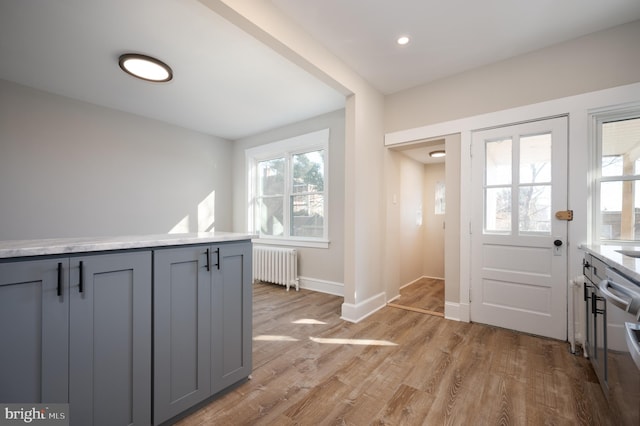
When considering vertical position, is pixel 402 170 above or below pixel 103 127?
below

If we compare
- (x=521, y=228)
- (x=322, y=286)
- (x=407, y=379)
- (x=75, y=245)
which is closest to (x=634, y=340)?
(x=407, y=379)

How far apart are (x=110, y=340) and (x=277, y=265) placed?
323 cm

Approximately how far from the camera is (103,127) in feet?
12.9

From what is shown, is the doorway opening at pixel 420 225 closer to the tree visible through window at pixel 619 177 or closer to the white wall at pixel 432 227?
the white wall at pixel 432 227

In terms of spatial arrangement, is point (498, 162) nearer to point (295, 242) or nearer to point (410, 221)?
point (410, 221)

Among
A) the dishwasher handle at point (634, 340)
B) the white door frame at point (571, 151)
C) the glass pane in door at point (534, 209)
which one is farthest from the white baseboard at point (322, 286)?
the dishwasher handle at point (634, 340)

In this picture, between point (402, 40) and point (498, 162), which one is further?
point (498, 162)

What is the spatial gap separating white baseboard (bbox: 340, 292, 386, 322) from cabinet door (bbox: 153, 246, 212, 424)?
5.69 feet

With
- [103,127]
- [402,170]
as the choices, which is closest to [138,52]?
[103,127]

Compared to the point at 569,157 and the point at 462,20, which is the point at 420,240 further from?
the point at 462,20

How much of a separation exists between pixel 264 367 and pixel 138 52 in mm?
3252

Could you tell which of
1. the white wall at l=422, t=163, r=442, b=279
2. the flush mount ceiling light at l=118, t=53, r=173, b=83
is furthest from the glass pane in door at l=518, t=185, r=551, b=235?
the flush mount ceiling light at l=118, t=53, r=173, b=83

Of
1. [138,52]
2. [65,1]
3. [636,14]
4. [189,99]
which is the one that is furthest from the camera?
[189,99]

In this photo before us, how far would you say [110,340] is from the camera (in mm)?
1267
